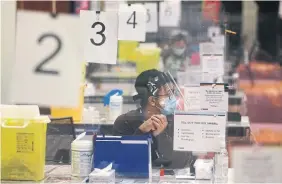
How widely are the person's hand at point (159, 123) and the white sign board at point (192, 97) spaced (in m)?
0.12

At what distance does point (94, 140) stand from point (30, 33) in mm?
645

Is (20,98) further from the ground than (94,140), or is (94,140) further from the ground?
(20,98)

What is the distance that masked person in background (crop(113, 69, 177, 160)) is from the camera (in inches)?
97.7

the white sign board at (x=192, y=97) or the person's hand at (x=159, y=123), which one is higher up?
the white sign board at (x=192, y=97)

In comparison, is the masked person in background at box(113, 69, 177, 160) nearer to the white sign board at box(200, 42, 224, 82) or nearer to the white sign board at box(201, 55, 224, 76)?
the white sign board at box(200, 42, 224, 82)

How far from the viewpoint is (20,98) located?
1847 mm

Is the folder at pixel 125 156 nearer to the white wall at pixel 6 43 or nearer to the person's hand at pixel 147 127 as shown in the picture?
the person's hand at pixel 147 127

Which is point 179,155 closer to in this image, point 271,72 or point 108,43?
point 108,43

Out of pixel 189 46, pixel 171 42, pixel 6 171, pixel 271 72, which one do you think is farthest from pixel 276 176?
pixel 271 72

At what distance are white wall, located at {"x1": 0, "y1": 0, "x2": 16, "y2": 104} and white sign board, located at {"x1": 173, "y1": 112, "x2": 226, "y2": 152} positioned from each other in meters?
0.86

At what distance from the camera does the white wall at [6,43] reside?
8.33 ft

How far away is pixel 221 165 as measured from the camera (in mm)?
2195

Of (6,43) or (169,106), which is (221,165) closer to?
(169,106)

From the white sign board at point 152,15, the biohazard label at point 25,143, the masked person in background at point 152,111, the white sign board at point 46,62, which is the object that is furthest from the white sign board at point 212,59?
the white sign board at point 46,62
